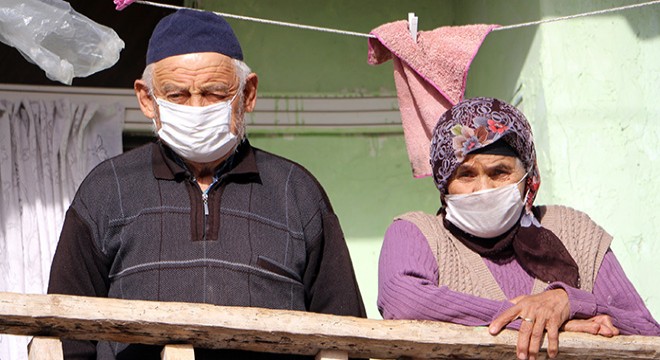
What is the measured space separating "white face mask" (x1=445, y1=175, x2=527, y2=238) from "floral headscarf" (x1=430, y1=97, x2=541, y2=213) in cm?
7

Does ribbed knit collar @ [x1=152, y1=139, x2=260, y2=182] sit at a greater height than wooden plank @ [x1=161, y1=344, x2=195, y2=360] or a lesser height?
greater

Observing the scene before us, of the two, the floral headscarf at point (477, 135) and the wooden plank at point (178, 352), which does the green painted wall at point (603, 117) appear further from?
the wooden plank at point (178, 352)

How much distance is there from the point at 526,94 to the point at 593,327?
1775 mm

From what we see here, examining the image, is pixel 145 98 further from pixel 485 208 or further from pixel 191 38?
pixel 485 208

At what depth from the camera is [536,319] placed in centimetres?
319

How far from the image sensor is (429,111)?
4242 mm

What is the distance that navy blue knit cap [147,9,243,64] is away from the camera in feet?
11.6

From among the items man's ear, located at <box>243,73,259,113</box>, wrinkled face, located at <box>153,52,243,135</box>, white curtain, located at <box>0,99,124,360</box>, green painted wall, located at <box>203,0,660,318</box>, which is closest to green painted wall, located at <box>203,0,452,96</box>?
green painted wall, located at <box>203,0,660,318</box>

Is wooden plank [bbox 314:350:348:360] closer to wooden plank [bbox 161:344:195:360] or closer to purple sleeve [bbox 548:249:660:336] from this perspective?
wooden plank [bbox 161:344:195:360]

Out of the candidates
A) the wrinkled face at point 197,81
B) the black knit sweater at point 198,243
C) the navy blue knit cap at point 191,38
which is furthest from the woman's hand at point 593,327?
the navy blue knit cap at point 191,38

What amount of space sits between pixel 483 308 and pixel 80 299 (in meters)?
1.03

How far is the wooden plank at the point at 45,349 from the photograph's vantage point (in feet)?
9.62

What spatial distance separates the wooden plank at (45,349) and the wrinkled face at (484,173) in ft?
3.82

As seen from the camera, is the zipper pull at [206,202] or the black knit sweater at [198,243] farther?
the zipper pull at [206,202]
